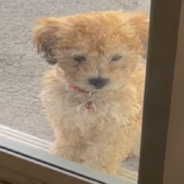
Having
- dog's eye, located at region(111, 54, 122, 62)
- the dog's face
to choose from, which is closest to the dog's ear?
the dog's face

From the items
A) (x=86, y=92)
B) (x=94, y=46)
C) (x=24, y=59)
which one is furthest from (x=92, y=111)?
(x=24, y=59)

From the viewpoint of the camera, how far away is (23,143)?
3.75 feet

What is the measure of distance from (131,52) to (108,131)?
200mm

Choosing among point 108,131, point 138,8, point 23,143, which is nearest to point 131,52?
point 138,8

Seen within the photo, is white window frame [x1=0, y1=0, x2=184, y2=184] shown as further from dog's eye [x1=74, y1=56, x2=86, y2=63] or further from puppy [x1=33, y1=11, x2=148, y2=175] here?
dog's eye [x1=74, y1=56, x2=86, y2=63]

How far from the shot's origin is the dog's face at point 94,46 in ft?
3.28

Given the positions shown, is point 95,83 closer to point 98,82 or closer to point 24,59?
point 98,82

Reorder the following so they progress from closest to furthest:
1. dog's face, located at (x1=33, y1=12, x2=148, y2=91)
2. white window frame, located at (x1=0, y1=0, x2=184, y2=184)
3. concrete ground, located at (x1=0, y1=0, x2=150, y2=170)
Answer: white window frame, located at (x1=0, y1=0, x2=184, y2=184), dog's face, located at (x1=33, y1=12, x2=148, y2=91), concrete ground, located at (x1=0, y1=0, x2=150, y2=170)

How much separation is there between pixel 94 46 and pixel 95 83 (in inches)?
3.0

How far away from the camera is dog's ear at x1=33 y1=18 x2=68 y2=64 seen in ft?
3.36

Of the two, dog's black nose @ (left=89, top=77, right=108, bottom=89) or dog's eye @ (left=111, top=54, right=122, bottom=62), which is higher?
dog's eye @ (left=111, top=54, right=122, bottom=62)

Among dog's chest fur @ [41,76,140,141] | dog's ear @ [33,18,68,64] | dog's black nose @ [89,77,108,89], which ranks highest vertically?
dog's ear @ [33,18,68,64]

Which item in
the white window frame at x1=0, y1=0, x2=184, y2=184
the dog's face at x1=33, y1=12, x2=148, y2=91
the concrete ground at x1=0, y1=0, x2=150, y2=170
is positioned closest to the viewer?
the white window frame at x1=0, y1=0, x2=184, y2=184

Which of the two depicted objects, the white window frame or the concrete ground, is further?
the concrete ground
